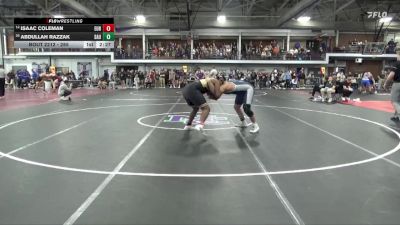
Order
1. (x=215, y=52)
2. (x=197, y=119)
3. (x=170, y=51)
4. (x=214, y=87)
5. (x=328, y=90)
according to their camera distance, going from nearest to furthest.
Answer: (x=214, y=87) < (x=197, y=119) < (x=328, y=90) < (x=215, y=52) < (x=170, y=51)

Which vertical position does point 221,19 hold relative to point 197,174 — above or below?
above

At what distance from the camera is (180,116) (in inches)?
431

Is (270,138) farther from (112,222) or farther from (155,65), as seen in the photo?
(155,65)

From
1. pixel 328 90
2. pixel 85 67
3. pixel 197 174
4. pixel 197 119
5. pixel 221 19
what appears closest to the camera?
pixel 197 174

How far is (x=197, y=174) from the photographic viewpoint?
4.91m

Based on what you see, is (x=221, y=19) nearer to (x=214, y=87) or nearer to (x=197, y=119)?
(x=197, y=119)

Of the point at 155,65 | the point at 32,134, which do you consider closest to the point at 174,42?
the point at 155,65

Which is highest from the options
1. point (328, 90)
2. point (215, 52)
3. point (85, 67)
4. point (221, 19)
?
point (221, 19)

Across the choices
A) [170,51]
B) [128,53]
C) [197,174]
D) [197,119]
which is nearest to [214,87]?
[197,119]

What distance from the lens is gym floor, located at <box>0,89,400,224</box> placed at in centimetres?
358

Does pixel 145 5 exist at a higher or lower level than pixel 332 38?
higher

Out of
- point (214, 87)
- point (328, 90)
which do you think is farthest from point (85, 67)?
point (214, 87)

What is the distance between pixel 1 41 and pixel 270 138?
36.5 meters
